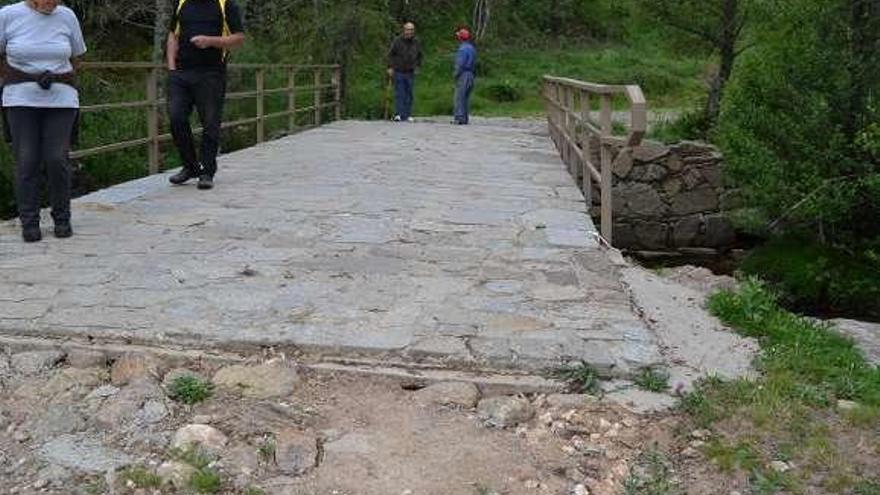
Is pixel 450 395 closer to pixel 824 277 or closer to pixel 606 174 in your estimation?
pixel 606 174

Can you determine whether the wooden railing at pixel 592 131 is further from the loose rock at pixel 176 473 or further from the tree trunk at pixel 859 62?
the loose rock at pixel 176 473

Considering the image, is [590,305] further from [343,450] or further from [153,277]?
[153,277]

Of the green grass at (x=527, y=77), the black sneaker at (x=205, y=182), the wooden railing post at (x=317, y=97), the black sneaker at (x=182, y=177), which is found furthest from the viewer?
the green grass at (x=527, y=77)

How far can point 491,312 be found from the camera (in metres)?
4.44

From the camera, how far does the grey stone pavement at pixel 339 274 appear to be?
13.2ft

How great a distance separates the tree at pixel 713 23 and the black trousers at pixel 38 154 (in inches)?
472

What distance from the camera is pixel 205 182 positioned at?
7.83 meters

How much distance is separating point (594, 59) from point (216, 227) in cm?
2185

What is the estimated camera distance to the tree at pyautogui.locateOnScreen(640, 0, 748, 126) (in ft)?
52.6

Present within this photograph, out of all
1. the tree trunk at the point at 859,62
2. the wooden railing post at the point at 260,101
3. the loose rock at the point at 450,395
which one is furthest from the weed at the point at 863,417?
the wooden railing post at the point at 260,101

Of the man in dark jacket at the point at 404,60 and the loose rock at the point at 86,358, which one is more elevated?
the man in dark jacket at the point at 404,60

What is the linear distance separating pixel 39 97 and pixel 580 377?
3585mm

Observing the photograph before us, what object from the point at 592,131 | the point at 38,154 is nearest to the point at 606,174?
the point at 592,131

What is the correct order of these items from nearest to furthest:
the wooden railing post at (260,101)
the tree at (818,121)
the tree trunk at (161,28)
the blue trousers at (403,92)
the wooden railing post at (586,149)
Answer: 1. the wooden railing post at (586,149)
2. the tree at (818,121)
3. the wooden railing post at (260,101)
4. the tree trunk at (161,28)
5. the blue trousers at (403,92)
